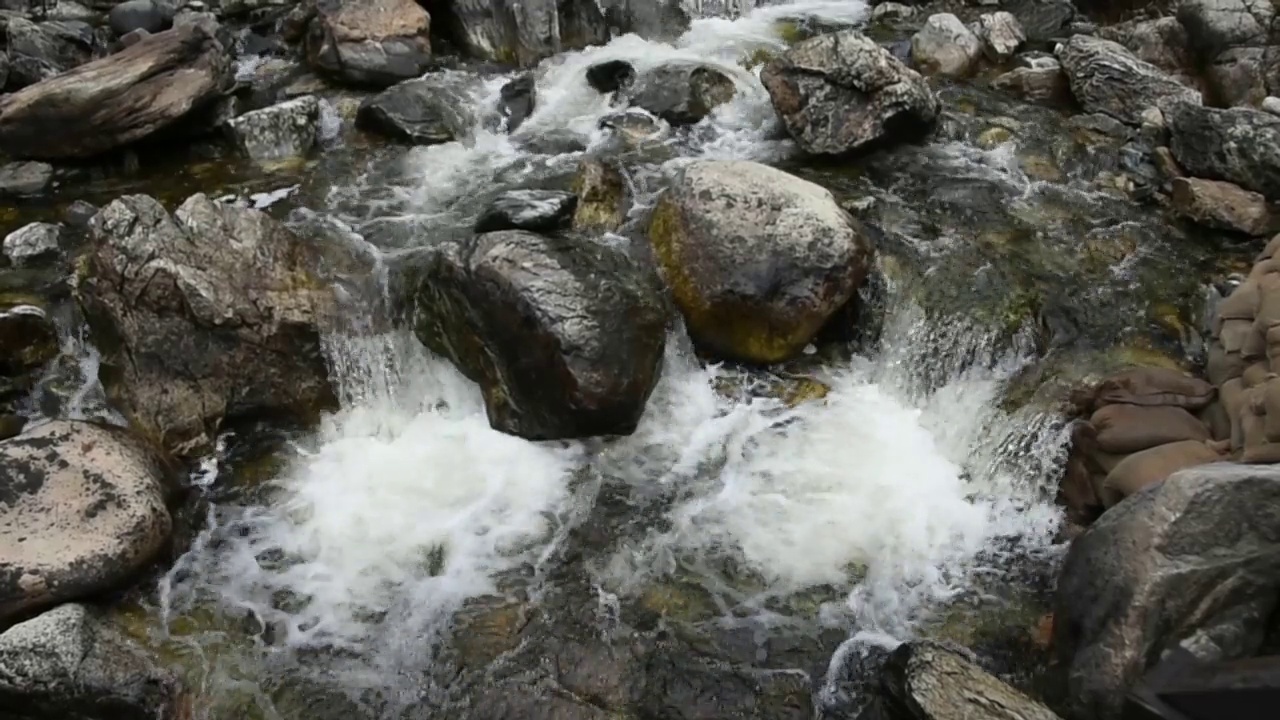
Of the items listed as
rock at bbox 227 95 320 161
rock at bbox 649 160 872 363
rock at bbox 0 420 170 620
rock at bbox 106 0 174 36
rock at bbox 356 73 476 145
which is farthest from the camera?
rock at bbox 106 0 174 36

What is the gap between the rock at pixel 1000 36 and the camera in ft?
38.2

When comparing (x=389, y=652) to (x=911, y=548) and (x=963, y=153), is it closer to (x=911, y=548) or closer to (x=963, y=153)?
(x=911, y=548)

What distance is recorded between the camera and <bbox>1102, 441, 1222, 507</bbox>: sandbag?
19.3 feet

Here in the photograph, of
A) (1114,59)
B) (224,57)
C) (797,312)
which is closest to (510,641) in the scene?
(797,312)

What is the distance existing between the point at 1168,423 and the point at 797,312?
259 centimetres

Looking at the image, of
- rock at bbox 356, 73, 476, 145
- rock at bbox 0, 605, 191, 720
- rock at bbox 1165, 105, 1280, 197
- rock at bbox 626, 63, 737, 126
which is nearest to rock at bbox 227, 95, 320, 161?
rock at bbox 356, 73, 476, 145

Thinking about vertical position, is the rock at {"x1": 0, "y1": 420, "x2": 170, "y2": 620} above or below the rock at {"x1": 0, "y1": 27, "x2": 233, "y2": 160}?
below

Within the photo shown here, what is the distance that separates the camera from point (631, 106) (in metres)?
10.5

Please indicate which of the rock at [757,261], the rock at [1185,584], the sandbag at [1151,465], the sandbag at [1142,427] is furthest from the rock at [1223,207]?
the rock at [1185,584]

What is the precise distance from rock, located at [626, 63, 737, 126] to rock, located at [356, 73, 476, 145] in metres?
1.86

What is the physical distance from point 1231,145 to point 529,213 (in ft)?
20.6

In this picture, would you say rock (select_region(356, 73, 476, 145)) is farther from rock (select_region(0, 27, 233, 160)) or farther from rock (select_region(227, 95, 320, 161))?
rock (select_region(0, 27, 233, 160))

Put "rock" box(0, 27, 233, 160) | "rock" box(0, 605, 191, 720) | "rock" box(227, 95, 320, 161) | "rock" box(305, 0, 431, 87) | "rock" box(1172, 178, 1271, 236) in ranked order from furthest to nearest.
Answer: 1. "rock" box(305, 0, 431, 87)
2. "rock" box(227, 95, 320, 161)
3. "rock" box(0, 27, 233, 160)
4. "rock" box(1172, 178, 1271, 236)
5. "rock" box(0, 605, 191, 720)

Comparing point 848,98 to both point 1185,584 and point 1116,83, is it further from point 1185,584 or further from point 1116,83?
point 1185,584
